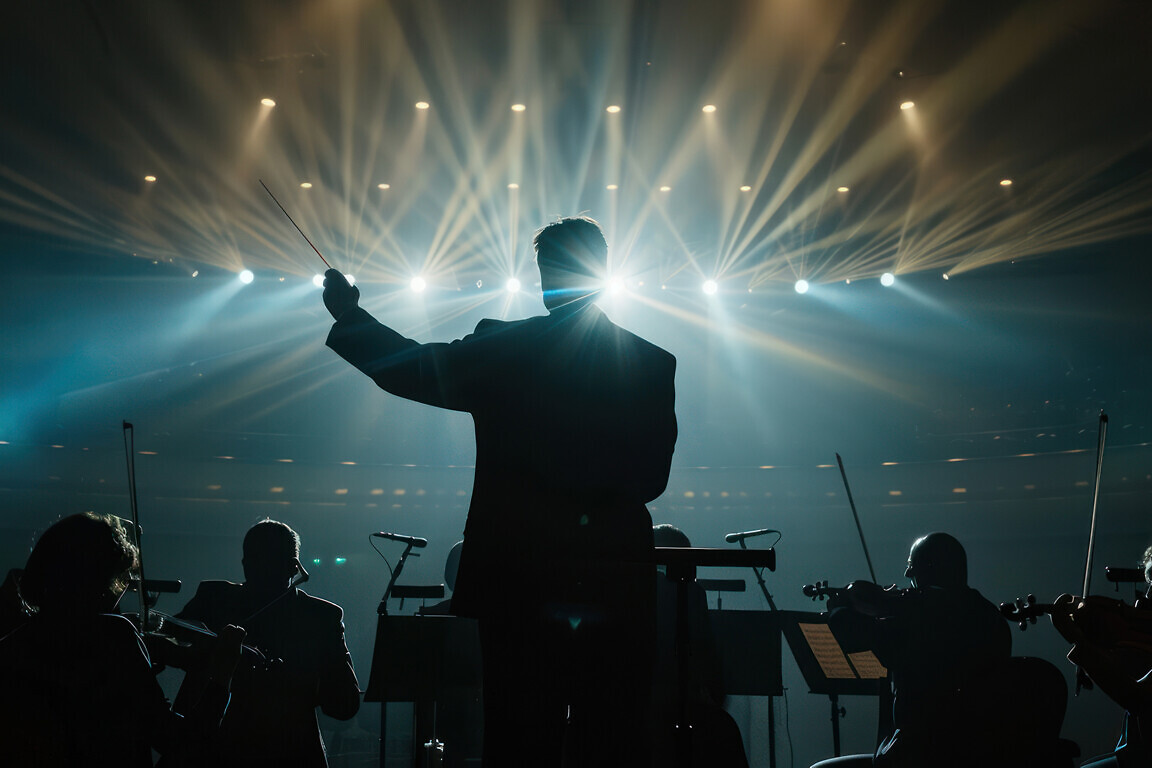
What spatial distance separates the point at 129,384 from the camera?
27.5ft

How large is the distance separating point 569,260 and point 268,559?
1.73 m

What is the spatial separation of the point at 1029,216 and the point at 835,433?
131 inches

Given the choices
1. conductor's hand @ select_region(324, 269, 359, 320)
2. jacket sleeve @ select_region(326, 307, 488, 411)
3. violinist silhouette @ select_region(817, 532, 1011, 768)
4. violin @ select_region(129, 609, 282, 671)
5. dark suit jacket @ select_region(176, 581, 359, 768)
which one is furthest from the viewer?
violinist silhouette @ select_region(817, 532, 1011, 768)

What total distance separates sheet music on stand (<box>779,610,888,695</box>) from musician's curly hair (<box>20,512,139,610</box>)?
2.69 metres

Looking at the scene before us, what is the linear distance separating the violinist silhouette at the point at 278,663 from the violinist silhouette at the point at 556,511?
1.31 metres

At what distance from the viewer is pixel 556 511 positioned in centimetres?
137

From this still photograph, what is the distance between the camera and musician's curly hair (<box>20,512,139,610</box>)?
1.65 metres

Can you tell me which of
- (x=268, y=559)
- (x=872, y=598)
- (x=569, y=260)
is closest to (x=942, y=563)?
(x=872, y=598)

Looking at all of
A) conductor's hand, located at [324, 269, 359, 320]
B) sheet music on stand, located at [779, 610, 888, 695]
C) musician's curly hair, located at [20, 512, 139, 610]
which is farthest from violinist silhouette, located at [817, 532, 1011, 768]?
musician's curly hair, located at [20, 512, 139, 610]

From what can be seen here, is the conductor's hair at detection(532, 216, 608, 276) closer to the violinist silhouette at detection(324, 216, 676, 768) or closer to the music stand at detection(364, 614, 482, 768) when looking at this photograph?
the violinist silhouette at detection(324, 216, 676, 768)

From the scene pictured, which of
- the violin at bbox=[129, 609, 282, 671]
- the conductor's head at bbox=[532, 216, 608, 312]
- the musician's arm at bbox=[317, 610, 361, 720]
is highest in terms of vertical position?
the conductor's head at bbox=[532, 216, 608, 312]

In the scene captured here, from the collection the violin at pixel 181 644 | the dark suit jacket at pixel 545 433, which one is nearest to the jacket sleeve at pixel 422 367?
the dark suit jacket at pixel 545 433

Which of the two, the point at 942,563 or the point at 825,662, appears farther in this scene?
A: the point at 825,662

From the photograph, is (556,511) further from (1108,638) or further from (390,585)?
(390,585)
